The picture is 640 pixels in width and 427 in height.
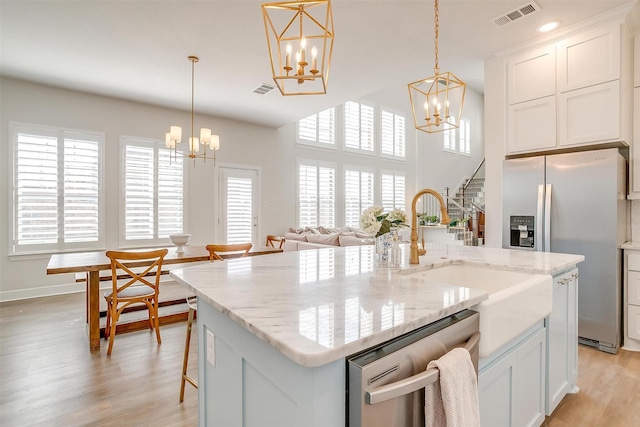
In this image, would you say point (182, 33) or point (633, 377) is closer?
point (633, 377)

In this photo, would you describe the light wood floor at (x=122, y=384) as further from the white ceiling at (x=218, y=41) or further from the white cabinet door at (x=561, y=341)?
the white ceiling at (x=218, y=41)

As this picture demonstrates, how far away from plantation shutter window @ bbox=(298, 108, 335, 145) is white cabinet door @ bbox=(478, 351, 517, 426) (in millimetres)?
6638

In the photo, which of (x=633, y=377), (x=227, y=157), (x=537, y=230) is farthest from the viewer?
(x=227, y=157)

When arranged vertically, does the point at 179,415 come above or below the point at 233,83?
below

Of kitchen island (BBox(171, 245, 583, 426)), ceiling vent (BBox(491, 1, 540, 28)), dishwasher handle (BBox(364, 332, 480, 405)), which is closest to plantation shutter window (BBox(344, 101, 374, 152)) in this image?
ceiling vent (BBox(491, 1, 540, 28))

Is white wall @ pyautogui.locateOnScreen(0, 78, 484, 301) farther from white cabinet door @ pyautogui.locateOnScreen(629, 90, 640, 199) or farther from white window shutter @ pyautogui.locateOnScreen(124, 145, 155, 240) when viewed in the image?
white cabinet door @ pyautogui.locateOnScreen(629, 90, 640, 199)

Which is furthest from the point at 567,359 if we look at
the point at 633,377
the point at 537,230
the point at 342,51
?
the point at 342,51

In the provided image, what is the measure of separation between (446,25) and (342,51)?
1.11 meters

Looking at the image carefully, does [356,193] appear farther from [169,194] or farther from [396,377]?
[396,377]

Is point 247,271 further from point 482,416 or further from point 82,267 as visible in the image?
point 82,267

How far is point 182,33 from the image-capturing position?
3.31 meters

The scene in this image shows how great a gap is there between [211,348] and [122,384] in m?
1.65

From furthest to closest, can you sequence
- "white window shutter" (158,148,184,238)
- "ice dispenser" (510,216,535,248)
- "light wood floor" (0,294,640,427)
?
1. "white window shutter" (158,148,184,238)
2. "ice dispenser" (510,216,535,248)
3. "light wood floor" (0,294,640,427)

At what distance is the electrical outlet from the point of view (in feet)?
4.01
